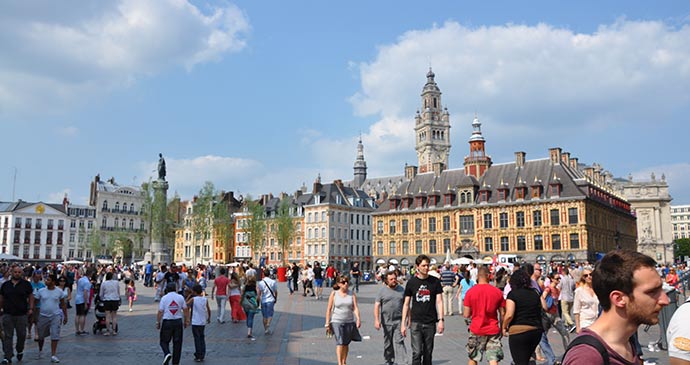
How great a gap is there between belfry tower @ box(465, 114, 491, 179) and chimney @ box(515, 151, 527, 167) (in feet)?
11.7

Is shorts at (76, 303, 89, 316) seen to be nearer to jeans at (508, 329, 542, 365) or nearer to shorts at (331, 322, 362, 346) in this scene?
shorts at (331, 322, 362, 346)

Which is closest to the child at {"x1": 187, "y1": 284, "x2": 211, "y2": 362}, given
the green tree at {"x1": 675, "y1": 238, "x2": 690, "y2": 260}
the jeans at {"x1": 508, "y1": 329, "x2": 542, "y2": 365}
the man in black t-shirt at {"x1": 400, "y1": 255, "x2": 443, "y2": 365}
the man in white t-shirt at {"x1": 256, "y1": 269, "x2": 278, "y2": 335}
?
the man in white t-shirt at {"x1": 256, "y1": 269, "x2": 278, "y2": 335}

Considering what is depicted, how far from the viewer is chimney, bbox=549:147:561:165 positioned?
57.3 metres

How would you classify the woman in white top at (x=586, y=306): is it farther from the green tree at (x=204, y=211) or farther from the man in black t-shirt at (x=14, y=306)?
the green tree at (x=204, y=211)

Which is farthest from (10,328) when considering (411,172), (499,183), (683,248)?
(683,248)

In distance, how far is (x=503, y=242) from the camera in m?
58.7

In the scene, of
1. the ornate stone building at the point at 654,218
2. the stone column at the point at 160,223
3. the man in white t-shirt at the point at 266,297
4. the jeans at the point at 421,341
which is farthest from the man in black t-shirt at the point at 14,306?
the ornate stone building at the point at 654,218

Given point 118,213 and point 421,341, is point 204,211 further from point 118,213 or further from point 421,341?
point 421,341

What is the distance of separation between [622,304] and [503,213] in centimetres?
5811

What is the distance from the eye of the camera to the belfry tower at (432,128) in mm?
128125

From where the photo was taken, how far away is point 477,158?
6359 centimetres

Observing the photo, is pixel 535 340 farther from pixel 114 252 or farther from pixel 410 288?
pixel 114 252

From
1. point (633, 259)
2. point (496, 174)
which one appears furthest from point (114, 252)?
point (633, 259)

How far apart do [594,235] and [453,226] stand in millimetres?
14151
